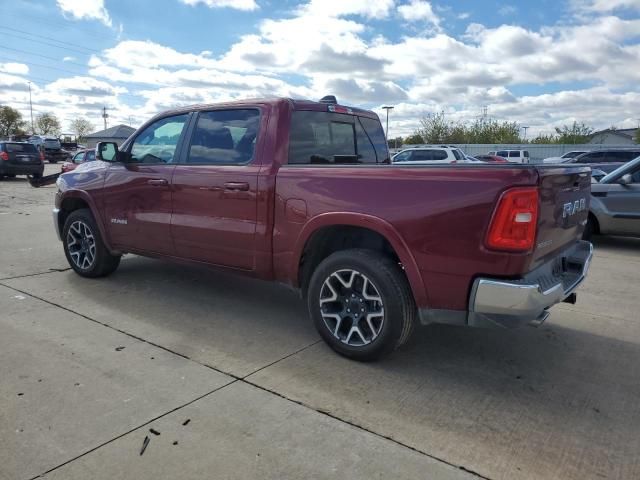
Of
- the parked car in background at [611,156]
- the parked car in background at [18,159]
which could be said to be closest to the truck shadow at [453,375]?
the parked car in background at [611,156]

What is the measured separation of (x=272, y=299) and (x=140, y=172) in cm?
181

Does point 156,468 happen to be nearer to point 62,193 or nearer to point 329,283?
point 329,283

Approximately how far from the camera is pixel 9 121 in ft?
263

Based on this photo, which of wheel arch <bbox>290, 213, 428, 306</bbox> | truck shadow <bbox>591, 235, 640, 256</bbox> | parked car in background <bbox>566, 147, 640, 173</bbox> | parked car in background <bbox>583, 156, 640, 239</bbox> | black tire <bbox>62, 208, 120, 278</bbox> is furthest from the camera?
parked car in background <bbox>566, 147, 640, 173</bbox>

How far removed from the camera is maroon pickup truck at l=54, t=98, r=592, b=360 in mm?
2932

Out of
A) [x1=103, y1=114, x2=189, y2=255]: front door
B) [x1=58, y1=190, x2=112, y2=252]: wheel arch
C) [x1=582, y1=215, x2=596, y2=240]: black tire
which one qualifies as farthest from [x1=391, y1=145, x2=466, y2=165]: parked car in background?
[x1=103, y1=114, x2=189, y2=255]: front door

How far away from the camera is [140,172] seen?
4906 millimetres

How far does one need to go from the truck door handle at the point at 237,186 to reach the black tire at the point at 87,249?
2.10 meters

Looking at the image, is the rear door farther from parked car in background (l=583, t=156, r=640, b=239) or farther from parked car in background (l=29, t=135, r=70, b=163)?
parked car in background (l=29, t=135, r=70, b=163)

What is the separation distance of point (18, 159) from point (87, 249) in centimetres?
1793

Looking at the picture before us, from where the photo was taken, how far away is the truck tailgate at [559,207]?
9.78ft

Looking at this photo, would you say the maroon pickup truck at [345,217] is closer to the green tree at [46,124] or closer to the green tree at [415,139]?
the green tree at [415,139]

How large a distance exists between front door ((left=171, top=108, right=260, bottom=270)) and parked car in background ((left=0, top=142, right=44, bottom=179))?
1926cm

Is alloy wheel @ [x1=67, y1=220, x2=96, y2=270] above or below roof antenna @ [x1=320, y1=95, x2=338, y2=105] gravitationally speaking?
below
